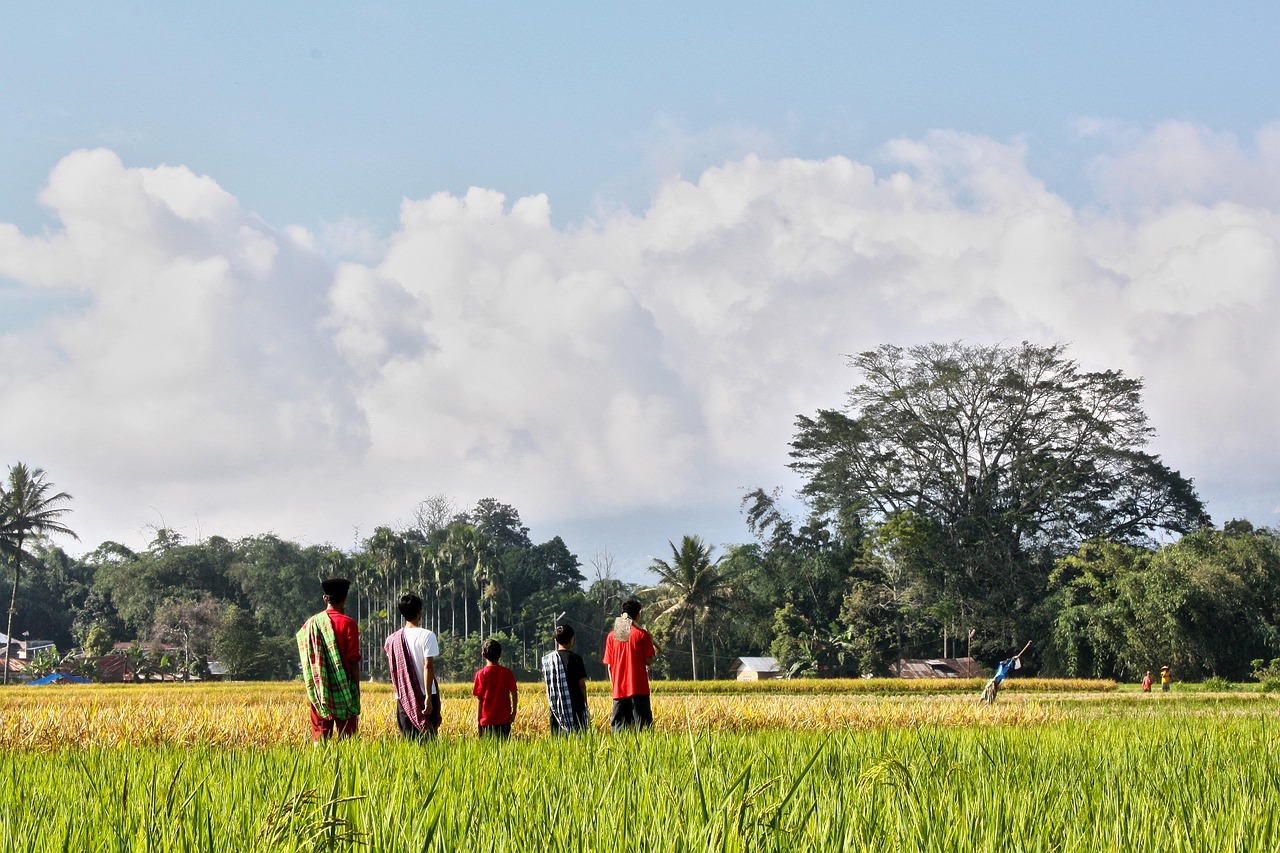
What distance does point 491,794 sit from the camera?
3.42 m

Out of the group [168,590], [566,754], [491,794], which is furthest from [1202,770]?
[168,590]

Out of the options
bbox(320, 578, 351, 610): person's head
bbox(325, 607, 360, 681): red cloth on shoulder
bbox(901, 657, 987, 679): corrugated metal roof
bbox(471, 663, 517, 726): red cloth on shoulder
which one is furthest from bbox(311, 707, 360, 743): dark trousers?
bbox(901, 657, 987, 679): corrugated metal roof

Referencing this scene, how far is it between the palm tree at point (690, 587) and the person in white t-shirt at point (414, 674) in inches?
1564

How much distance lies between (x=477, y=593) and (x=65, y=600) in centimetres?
3203

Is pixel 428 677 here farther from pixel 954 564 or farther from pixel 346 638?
pixel 954 564

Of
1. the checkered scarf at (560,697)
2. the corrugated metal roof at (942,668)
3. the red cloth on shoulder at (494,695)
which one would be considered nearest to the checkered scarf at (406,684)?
the red cloth on shoulder at (494,695)

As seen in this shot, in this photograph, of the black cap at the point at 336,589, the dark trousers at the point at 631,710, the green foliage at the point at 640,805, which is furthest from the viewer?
the dark trousers at the point at 631,710

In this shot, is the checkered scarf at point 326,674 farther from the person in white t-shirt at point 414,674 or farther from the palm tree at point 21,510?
the palm tree at point 21,510

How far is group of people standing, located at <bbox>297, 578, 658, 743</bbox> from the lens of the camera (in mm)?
6805

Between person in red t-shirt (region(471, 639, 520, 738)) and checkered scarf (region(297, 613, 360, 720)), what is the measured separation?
1.36 metres

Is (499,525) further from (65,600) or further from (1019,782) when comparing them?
(1019,782)

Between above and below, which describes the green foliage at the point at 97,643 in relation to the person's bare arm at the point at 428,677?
below

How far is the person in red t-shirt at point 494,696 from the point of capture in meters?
8.02

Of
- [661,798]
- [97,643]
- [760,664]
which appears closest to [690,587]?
[760,664]
